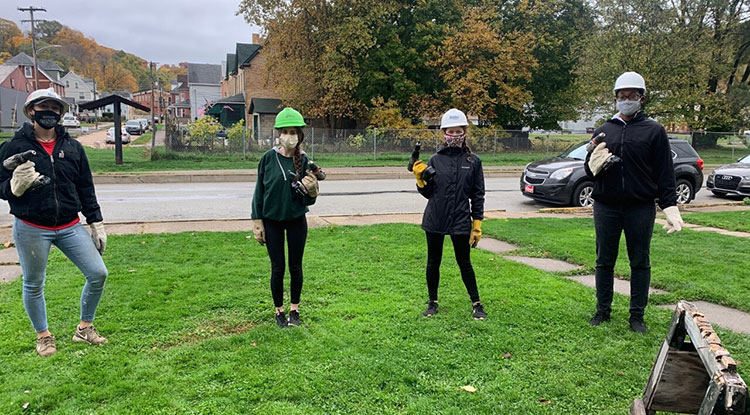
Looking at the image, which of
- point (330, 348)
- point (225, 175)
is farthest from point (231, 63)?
point (330, 348)

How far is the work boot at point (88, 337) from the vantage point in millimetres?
4098

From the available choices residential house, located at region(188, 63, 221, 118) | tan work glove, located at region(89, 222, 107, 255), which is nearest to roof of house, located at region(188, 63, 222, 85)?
residential house, located at region(188, 63, 221, 118)

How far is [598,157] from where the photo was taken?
432 centimetres

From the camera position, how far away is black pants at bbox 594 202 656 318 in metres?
4.37

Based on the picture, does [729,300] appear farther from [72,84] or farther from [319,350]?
[72,84]

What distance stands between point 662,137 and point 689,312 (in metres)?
1.93

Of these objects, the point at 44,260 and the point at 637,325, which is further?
the point at 637,325

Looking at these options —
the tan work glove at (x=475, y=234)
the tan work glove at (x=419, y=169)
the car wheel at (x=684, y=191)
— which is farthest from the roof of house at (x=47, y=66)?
the tan work glove at (x=475, y=234)

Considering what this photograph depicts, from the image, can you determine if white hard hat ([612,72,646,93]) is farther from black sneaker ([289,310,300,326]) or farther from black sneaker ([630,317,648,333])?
black sneaker ([289,310,300,326])

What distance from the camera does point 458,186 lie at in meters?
4.54

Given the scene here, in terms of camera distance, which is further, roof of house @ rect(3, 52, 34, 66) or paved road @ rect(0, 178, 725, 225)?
roof of house @ rect(3, 52, 34, 66)

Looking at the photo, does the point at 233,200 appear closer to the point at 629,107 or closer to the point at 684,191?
the point at 629,107

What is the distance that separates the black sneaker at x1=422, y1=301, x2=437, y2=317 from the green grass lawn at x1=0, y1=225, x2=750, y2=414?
0.11 m

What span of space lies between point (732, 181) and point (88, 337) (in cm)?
1580
